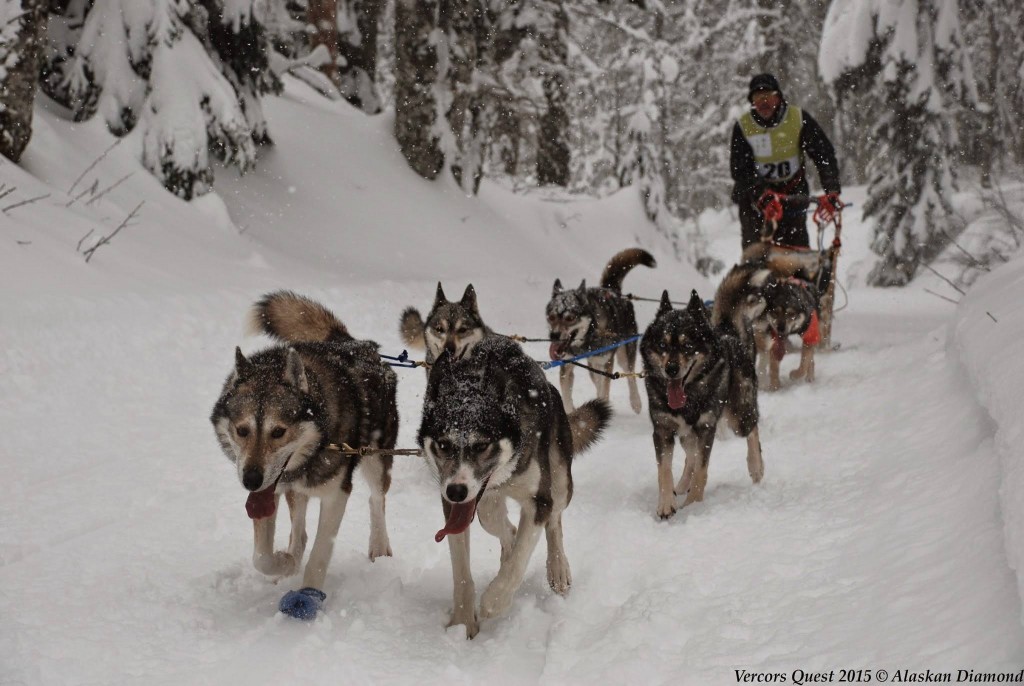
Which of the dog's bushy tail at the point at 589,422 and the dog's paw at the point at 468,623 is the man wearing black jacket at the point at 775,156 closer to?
the dog's bushy tail at the point at 589,422

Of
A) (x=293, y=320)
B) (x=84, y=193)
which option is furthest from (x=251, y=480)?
(x=84, y=193)

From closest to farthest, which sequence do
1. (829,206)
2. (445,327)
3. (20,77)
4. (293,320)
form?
1. (293,320)
2. (445,327)
3. (20,77)
4. (829,206)

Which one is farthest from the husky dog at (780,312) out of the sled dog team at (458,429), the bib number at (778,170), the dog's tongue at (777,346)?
the sled dog team at (458,429)

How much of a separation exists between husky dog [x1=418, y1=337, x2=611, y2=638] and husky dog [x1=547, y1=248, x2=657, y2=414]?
2.85m

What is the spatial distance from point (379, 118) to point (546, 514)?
1213 cm

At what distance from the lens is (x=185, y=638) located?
277cm

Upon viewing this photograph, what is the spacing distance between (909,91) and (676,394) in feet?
40.5

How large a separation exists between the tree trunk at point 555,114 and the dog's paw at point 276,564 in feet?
39.2

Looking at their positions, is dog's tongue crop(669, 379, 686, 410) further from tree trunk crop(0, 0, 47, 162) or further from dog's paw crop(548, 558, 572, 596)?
tree trunk crop(0, 0, 47, 162)

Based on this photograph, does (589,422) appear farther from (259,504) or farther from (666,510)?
(259,504)

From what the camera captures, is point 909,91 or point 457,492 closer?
point 457,492

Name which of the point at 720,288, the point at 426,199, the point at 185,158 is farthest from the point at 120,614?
the point at 426,199

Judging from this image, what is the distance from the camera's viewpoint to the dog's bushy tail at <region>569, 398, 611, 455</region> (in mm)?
3797

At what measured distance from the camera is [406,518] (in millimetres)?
4418
